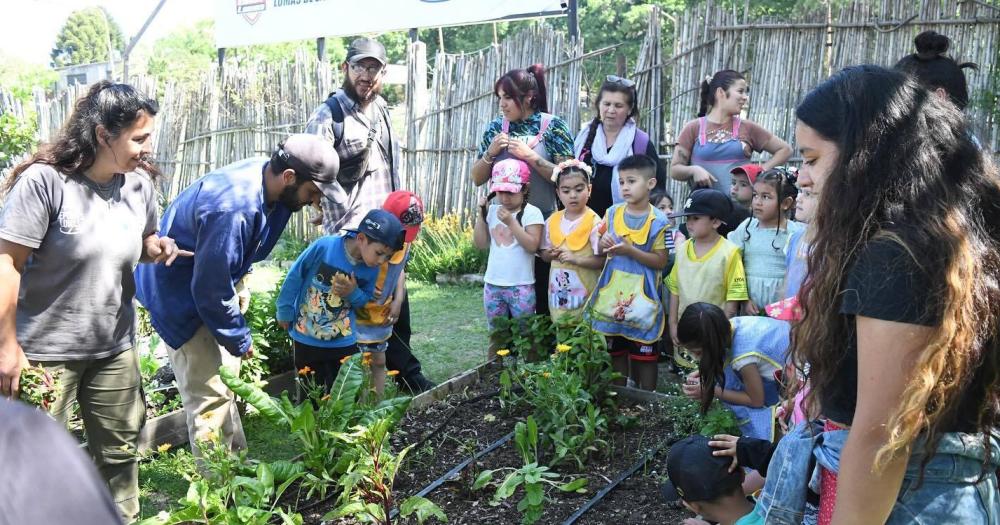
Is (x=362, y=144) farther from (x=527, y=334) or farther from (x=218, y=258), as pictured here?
(x=218, y=258)

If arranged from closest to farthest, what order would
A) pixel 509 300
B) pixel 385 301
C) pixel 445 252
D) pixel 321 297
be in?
pixel 321 297, pixel 385 301, pixel 509 300, pixel 445 252

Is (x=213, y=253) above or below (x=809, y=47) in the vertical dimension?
below

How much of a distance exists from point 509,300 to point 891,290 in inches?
163

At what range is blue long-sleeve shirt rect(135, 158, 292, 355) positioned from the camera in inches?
142

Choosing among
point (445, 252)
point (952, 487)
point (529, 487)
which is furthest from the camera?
point (445, 252)

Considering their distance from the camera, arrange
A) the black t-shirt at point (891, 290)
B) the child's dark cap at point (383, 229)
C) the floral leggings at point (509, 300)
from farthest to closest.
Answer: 1. the floral leggings at point (509, 300)
2. the child's dark cap at point (383, 229)
3. the black t-shirt at point (891, 290)

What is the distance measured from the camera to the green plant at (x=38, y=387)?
3.14 m

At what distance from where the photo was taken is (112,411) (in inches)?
138

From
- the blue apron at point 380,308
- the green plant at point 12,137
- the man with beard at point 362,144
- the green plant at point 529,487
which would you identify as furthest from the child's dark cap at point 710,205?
the green plant at point 12,137

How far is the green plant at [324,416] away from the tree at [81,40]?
63159 millimetres

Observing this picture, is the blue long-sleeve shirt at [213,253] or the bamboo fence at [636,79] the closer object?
the blue long-sleeve shirt at [213,253]

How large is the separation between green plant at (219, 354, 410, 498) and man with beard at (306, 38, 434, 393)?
157 centimetres

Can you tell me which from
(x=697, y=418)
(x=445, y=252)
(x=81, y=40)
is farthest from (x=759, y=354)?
(x=81, y=40)

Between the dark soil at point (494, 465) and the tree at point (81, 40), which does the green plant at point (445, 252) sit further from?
the tree at point (81, 40)
